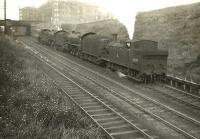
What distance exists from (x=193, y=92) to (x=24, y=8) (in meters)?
82.8

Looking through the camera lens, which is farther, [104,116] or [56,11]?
[56,11]

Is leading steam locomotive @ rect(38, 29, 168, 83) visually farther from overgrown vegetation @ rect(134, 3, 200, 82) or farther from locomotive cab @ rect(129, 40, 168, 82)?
overgrown vegetation @ rect(134, 3, 200, 82)

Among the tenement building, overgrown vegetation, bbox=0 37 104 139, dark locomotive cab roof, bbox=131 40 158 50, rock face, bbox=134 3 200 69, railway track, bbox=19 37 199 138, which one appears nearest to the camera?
overgrown vegetation, bbox=0 37 104 139

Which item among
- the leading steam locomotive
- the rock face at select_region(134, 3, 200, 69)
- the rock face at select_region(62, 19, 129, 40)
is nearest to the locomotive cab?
the leading steam locomotive

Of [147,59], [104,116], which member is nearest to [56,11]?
[147,59]

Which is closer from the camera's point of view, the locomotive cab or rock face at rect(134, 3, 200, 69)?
the locomotive cab

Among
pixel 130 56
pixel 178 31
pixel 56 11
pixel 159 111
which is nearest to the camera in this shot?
pixel 159 111

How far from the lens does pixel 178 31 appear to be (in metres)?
21.1

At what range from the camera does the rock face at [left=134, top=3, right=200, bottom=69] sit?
Result: 19.4 metres

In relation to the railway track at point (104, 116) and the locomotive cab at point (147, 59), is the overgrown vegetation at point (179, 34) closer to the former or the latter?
the locomotive cab at point (147, 59)

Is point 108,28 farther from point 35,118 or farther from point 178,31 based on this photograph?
point 35,118

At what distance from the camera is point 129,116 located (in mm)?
11195

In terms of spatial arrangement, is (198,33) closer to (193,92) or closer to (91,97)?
(193,92)

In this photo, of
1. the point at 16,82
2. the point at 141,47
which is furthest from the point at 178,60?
the point at 16,82
